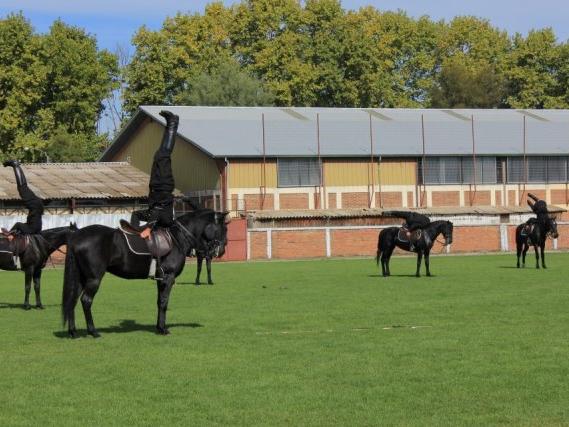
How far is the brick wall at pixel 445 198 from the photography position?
65000 mm

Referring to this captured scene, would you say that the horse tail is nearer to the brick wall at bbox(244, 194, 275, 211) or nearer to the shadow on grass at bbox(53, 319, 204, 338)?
the shadow on grass at bbox(53, 319, 204, 338)

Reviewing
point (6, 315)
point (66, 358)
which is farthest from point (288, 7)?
point (66, 358)

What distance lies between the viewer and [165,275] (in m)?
17.9

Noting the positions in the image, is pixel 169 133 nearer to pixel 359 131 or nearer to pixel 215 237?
pixel 215 237

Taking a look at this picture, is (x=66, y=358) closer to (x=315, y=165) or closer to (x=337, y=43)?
(x=315, y=165)

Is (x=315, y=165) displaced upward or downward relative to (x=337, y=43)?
downward

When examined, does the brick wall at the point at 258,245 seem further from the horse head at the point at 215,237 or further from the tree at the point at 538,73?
the tree at the point at 538,73

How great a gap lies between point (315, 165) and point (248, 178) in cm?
438

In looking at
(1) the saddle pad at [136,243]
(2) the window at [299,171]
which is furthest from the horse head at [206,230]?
(2) the window at [299,171]

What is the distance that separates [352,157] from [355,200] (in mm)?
2628

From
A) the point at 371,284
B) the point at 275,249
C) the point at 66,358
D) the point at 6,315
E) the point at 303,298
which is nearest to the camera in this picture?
the point at 66,358

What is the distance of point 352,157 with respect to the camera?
63.5 m

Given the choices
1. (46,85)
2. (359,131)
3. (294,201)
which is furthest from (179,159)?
(46,85)

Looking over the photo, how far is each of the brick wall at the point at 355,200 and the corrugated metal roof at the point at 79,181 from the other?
39.0ft
